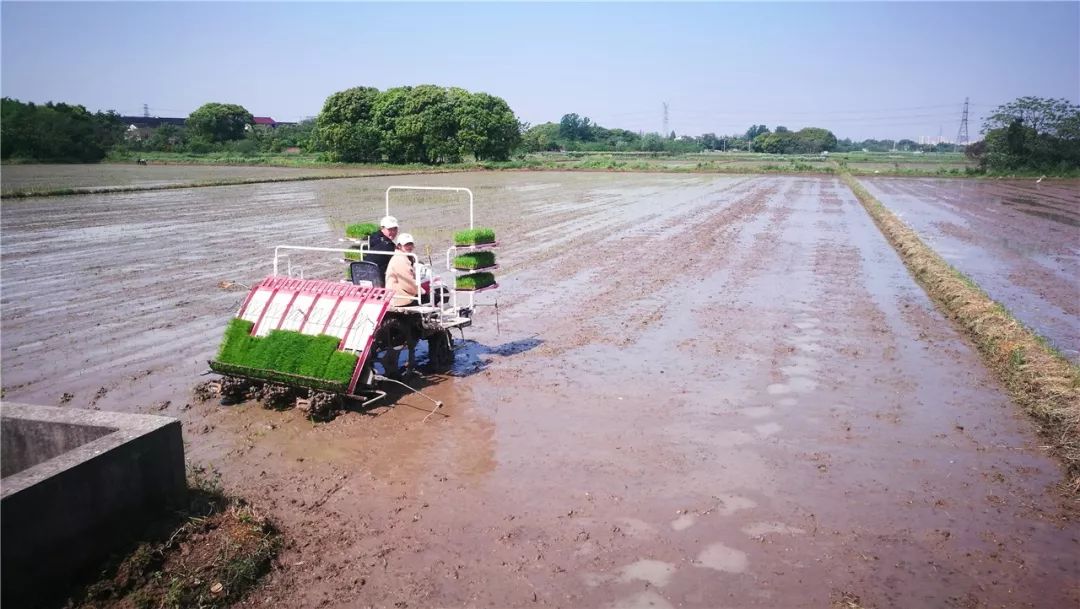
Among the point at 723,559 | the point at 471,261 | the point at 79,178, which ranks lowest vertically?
the point at 723,559

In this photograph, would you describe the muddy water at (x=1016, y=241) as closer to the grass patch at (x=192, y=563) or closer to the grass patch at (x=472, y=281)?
the grass patch at (x=472, y=281)

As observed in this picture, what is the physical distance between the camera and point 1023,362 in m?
9.38

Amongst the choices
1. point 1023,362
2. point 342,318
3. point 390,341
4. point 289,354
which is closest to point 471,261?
point 390,341

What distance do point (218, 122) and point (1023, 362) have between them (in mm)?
96612

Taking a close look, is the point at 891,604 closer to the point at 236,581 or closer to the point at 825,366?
the point at 236,581

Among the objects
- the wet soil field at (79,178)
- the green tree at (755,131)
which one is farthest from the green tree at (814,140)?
the wet soil field at (79,178)

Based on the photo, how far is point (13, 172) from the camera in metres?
45.5

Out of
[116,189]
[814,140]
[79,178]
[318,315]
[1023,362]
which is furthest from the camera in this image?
[814,140]

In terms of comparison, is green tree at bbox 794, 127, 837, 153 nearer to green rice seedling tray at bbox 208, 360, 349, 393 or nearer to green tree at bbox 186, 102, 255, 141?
green tree at bbox 186, 102, 255, 141

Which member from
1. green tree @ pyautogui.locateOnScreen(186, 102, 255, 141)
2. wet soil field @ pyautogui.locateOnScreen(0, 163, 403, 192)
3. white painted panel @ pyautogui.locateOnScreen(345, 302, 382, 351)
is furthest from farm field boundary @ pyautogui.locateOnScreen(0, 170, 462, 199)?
green tree @ pyautogui.locateOnScreen(186, 102, 255, 141)

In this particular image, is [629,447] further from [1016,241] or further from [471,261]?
[1016,241]

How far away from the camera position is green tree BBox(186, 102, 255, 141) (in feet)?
294

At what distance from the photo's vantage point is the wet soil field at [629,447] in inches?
197

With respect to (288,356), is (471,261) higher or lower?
higher
